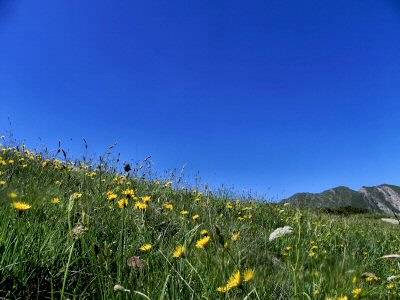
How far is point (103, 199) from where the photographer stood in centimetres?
637

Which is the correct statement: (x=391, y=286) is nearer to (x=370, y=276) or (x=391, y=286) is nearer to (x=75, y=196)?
(x=370, y=276)

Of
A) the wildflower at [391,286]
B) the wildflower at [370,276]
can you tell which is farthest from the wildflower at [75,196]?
the wildflower at [391,286]

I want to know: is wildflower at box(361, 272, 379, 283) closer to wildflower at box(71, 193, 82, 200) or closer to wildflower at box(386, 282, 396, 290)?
wildflower at box(386, 282, 396, 290)

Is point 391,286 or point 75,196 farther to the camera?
point 391,286

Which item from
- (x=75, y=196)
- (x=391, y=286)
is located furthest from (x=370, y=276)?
(x=75, y=196)

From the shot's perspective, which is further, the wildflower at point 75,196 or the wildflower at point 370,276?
the wildflower at point 370,276

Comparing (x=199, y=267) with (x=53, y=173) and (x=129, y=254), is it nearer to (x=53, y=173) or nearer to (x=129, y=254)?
(x=129, y=254)

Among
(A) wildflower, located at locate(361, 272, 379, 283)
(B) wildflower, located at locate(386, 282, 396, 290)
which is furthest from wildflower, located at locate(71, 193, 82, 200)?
(B) wildflower, located at locate(386, 282, 396, 290)

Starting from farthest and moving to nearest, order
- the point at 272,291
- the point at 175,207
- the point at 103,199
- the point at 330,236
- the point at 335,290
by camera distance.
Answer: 1. the point at 330,236
2. the point at 175,207
3. the point at 103,199
4. the point at 272,291
5. the point at 335,290

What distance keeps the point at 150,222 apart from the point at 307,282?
8.35 feet

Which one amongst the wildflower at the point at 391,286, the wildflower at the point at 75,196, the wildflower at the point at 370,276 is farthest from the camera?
the wildflower at the point at 391,286

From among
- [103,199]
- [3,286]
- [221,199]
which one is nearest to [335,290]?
[3,286]

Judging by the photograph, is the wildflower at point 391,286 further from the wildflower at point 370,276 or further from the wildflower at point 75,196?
the wildflower at point 75,196

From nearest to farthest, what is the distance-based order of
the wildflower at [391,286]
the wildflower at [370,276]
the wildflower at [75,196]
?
the wildflower at [75,196] < the wildflower at [370,276] < the wildflower at [391,286]
